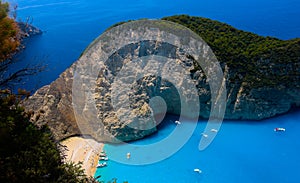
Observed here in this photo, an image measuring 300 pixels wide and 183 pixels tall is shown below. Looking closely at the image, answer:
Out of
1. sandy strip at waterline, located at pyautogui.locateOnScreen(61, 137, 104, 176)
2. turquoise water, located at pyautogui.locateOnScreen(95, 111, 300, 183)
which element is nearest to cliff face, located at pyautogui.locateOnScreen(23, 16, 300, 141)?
sandy strip at waterline, located at pyautogui.locateOnScreen(61, 137, 104, 176)

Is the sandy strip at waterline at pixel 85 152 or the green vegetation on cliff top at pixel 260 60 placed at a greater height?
the green vegetation on cliff top at pixel 260 60

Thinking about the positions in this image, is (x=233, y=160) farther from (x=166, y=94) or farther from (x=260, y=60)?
(x=260, y=60)

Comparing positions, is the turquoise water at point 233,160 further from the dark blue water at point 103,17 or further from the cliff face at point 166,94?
the dark blue water at point 103,17

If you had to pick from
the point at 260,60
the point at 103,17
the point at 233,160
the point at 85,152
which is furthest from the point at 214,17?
the point at 85,152

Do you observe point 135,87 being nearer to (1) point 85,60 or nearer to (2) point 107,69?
(2) point 107,69

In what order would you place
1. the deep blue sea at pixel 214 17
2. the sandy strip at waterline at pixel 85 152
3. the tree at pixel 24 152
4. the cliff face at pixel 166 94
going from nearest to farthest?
1. the tree at pixel 24 152
2. the deep blue sea at pixel 214 17
3. the sandy strip at waterline at pixel 85 152
4. the cliff face at pixel 166 94

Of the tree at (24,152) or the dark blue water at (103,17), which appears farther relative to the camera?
the dark blue water at (103,17)

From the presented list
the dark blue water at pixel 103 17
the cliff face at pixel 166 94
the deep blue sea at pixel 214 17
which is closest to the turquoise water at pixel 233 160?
the deep blue sea at pixel 214 17

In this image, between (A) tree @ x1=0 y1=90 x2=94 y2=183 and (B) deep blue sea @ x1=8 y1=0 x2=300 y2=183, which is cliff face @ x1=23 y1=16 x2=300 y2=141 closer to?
(B) deep blue sea @ x1=8 y1=0 x2=300 y2=183
